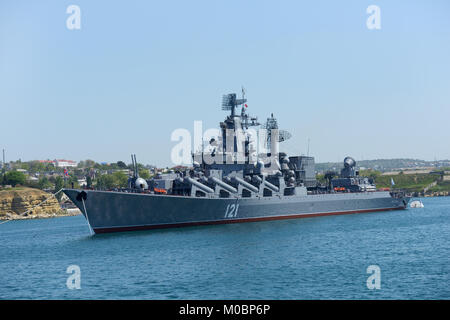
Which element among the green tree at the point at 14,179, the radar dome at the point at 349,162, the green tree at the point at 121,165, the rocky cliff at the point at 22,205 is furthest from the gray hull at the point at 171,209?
the green tree at the point at 121,165

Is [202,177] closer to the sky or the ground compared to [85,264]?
closer to the sky

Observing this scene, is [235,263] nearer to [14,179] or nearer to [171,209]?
[171,209]

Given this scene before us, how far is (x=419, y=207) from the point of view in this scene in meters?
72.6

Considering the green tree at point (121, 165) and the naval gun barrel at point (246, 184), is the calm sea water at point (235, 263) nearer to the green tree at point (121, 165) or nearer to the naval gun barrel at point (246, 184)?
the naval gun barrel at point (246, 184)

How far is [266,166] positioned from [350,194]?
12139 millimetres

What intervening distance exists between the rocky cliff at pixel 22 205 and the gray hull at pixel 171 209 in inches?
1957

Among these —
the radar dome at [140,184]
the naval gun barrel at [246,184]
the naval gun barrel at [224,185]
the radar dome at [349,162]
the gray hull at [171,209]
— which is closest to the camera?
the gray hull at [171,209]

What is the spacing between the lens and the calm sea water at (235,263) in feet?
64.7

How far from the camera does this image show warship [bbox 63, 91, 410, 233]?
1453 inches

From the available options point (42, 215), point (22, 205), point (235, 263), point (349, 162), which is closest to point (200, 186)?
point (235, 263)
